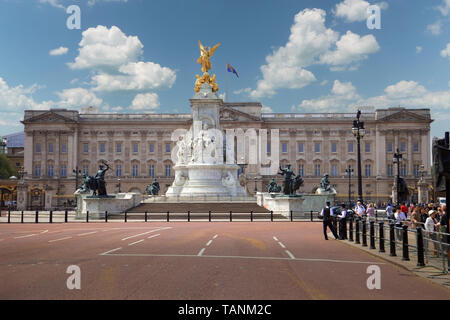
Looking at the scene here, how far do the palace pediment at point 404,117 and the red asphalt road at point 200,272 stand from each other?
310 feet

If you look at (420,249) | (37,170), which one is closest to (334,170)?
(37,170)

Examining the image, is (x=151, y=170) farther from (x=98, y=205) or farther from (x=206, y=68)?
(x=98, y=205)

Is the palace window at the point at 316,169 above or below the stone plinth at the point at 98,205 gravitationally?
above

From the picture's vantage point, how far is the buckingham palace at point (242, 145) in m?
108

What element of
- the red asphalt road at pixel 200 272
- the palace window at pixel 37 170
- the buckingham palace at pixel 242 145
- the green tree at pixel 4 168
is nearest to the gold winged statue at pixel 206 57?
the red asphalt road at pixel 200 272

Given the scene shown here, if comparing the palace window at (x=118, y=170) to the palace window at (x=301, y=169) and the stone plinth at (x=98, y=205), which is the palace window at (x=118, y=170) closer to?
the palace window at (x=301, y=169)

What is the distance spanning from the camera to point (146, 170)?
11125cm

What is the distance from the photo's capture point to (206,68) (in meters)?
55.8

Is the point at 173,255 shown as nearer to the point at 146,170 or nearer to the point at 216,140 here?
the point at 216,140

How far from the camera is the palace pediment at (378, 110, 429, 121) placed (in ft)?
353

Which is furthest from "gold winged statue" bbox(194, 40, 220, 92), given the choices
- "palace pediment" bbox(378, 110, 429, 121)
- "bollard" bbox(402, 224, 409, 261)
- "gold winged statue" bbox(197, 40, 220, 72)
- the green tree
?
the green tree

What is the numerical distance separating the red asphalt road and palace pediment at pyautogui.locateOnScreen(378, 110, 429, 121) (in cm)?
9441
